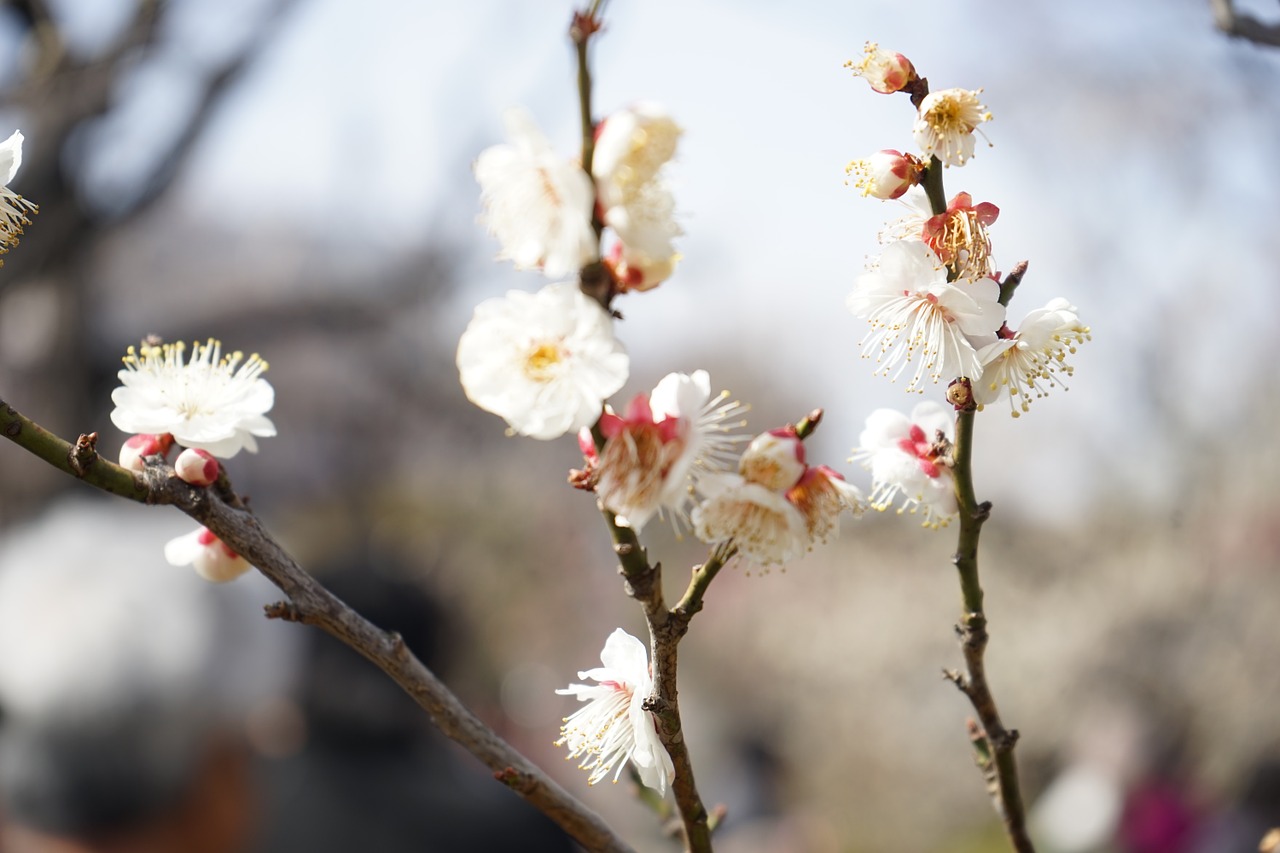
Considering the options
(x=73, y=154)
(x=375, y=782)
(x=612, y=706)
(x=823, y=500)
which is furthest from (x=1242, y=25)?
(x=73, y=154)

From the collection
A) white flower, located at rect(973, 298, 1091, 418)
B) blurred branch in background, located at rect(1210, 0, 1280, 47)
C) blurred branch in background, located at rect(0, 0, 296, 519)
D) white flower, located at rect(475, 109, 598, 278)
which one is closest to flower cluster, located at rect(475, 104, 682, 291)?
white flower, located at rect(475, 109, 598, 278)

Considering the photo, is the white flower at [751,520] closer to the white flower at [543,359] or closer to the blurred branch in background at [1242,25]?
the white flower at [543,359]

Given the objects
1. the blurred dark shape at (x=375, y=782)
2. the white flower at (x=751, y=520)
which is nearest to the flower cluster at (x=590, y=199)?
the white flower at (x=751, y=520)

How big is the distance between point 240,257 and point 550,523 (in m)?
10.0

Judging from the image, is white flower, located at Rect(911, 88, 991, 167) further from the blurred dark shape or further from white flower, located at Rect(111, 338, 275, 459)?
the blurred dark shape

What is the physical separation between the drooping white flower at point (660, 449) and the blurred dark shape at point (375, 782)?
1672mm

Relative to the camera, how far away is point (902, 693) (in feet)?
21.3

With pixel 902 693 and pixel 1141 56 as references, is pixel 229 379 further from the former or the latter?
pixel 902 693

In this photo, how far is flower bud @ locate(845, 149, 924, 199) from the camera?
59cm

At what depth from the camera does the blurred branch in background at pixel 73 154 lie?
3.43m

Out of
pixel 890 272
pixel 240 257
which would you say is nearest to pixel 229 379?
pixel 890 272

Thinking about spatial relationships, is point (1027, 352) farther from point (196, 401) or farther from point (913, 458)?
point (196, 401)

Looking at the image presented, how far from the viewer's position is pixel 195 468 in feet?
1.95

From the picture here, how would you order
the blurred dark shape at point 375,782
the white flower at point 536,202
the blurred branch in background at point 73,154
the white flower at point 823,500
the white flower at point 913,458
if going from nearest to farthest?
1. the white flower at point 536,202
2. the white flower at point 823,500
3. the white flower at point 913,458
4. the blurred dark shape at point 375,782
5. the blurred branch in background at point 73,154
